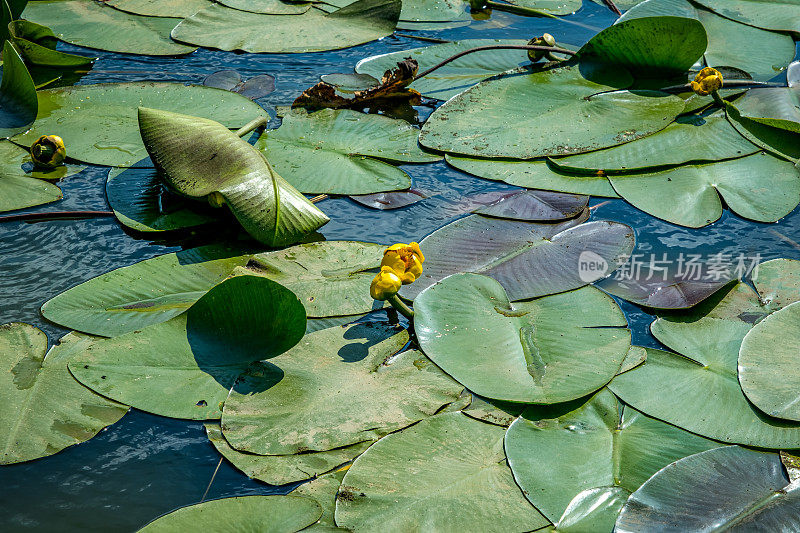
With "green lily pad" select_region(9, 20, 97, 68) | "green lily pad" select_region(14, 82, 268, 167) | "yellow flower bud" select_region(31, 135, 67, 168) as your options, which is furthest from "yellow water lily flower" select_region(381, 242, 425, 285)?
"green lily pad" select_region(9, 20, 97, 68)

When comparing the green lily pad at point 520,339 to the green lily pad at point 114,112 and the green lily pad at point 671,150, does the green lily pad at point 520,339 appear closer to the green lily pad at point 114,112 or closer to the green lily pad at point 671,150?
the green lily pad at point 671,150

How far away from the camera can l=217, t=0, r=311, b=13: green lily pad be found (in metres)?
3.31

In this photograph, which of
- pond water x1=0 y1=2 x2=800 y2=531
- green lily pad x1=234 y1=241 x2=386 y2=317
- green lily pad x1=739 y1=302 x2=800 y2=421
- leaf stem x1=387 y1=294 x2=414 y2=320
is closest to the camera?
pond water x1=0 y1=2 x2=800 y2=531

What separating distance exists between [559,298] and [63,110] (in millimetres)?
1946

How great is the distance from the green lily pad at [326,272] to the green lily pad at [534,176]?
0.52 metres

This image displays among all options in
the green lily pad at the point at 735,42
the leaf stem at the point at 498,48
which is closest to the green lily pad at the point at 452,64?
the leaf stem at the point at 498,48

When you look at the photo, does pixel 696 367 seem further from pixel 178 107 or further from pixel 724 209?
pixel 178 107

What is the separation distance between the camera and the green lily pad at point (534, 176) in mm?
2096

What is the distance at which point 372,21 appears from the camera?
323 cm

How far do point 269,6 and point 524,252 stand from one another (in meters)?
2.20

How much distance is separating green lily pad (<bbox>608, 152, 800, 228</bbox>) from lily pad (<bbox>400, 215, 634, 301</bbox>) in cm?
19

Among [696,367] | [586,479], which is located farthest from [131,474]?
[696,367]

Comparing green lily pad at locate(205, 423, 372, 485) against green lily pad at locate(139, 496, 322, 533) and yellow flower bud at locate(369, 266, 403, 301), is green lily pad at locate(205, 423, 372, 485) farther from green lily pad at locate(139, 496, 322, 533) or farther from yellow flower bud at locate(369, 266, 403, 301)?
yellow flower bud at locate(369, 266, 403, 301)

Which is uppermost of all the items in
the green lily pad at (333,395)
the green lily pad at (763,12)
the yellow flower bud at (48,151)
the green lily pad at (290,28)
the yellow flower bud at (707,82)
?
the green lily pad at (763,12)
